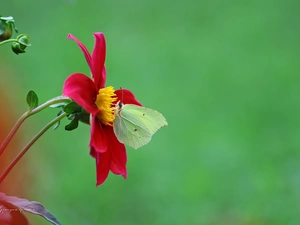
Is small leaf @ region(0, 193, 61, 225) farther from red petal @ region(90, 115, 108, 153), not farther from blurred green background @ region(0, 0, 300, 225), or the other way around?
blurred green background @ region(0, 0, 300, 225)

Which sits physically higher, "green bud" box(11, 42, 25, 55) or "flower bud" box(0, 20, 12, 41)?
"flower bud" box(0, 20, 12, 41)

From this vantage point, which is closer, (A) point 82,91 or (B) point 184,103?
(A) point 82,91

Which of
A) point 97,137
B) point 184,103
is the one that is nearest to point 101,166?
point 97,137

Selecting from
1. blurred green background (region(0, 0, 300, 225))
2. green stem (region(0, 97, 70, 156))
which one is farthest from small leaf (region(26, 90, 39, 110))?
blurred green background (region(0, 0, 300, 225))

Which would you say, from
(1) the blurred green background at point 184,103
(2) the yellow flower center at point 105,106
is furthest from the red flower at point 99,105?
(1) the blurred green background at point 184,103

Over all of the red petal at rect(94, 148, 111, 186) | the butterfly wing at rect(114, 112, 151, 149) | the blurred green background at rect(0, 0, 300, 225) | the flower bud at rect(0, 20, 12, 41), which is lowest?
the red petal at rect(94, 148, 111, 186)

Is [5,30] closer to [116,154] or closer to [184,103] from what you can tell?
[116,154]

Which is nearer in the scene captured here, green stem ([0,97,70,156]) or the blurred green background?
green stem ([0,97,70,156])

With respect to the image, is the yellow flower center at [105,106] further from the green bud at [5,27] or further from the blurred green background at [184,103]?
the blurred green background at [184,103]

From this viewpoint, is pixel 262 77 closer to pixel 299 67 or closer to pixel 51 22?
pixel 299 67
